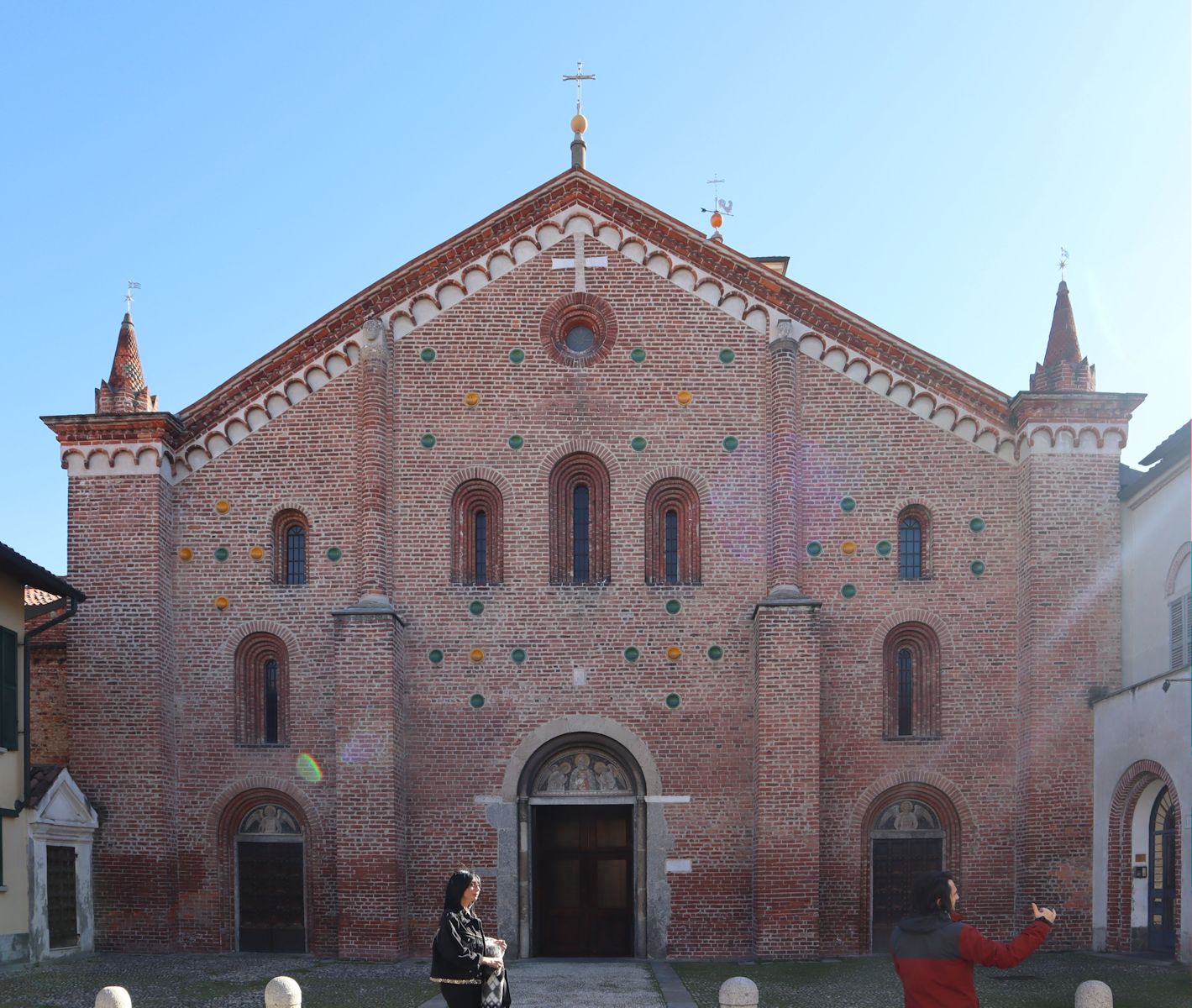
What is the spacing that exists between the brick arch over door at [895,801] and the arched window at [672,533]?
13.2 feet

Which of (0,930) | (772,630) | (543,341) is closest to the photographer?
(0,930)

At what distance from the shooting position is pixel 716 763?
19.9 m

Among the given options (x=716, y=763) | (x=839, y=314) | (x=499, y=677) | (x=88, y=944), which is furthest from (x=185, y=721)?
(x=839, y=314)

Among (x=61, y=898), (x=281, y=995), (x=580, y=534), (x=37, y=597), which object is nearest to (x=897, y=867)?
(x=580, y=534)

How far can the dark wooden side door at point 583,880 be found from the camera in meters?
20.4

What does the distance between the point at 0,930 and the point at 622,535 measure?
976cm

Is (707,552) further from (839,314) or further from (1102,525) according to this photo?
(1102,525)

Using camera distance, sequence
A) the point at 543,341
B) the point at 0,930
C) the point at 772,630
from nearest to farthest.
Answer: the point at 0,930, the point at 772,630, the point at 543,341

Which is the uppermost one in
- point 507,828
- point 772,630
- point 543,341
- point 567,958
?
point 543,341

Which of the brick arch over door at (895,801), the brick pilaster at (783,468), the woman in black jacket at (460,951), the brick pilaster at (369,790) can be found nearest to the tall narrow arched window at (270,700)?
the brick pilaster at (369,790)

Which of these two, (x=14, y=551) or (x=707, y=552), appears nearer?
(x=14, y=551)

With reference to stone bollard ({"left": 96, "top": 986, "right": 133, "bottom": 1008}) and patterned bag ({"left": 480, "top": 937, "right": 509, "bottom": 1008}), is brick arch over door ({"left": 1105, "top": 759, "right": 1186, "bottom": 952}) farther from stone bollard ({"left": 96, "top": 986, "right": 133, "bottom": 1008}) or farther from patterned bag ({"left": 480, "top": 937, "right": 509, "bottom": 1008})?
stone bollard ({"left": 96, "top": 986, "right": 133, "bottom": 1008})

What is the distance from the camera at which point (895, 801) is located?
65.9ft

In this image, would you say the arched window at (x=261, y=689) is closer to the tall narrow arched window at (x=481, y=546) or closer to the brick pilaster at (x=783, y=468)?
the tall narrow arched window at (x=481, y=546)
